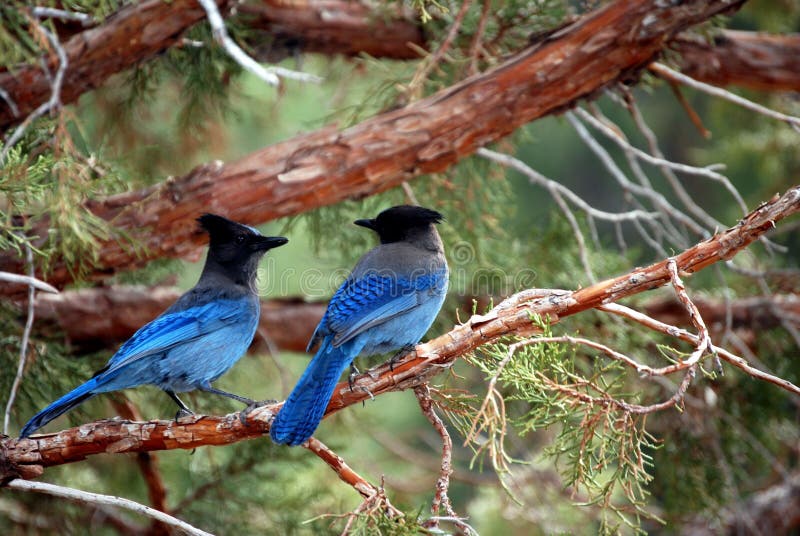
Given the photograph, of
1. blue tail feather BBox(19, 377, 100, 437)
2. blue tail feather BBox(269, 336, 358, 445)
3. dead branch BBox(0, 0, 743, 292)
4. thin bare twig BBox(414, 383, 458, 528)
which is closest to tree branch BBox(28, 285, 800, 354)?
dead branch BBox(0, 0, 743, 292)

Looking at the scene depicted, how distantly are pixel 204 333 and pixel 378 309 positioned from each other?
70cm

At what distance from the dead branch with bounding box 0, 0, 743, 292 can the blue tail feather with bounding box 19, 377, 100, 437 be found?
Answer: 33.1 inches

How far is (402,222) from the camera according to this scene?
3480 millimetres

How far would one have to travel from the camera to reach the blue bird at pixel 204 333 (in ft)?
9.50

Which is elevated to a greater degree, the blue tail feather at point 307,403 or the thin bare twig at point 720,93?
the thin bare twig at point 720,93

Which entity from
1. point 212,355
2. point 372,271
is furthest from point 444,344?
point 212,355

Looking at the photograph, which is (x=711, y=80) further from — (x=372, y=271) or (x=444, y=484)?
(x=444, y=484)

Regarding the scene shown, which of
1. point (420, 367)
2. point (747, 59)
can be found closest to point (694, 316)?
point (420, 367)

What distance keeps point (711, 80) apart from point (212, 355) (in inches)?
116

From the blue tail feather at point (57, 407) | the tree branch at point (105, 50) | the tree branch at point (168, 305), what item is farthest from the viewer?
the tree branch at point (168, 305)

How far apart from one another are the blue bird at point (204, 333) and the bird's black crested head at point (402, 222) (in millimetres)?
448

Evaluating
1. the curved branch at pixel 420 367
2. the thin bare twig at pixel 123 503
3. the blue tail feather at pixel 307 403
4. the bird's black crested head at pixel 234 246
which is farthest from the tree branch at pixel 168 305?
the blue tail feather at pixel 307 403

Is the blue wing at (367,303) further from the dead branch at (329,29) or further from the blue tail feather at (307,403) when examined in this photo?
the dead branch at (329,29)

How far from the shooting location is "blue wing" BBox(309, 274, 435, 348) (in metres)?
2.83
